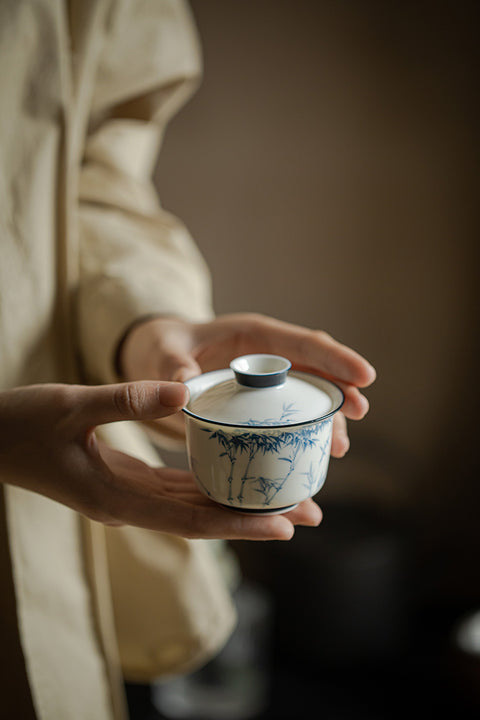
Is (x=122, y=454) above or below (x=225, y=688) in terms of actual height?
above

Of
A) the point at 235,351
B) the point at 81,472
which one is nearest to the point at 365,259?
the point at 235,351

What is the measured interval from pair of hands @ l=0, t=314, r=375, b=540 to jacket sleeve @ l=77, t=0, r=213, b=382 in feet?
0.44

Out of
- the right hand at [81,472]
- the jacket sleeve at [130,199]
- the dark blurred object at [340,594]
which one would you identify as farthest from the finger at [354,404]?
the dark blurred object at [340,594]

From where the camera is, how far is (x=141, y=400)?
42cm

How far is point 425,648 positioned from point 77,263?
56.1 inches

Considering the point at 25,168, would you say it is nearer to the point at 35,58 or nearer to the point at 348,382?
the point at 35,58

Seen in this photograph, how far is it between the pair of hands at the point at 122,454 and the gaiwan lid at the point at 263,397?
0.03m

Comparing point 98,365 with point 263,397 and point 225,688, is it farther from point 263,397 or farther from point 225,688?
point 225,688

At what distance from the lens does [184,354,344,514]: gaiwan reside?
0.47 m

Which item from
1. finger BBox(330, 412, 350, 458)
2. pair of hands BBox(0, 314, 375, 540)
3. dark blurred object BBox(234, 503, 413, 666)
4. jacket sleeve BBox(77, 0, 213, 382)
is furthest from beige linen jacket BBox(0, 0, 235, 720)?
dark blurred object BBox(234, 503, 413, 666)

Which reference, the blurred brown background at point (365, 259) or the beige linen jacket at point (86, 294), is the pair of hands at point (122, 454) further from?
the blurred brown background at point (365, 259)

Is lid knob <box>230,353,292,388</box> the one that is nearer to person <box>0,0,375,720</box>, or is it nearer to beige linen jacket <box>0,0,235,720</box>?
person <box>0,0,375,720</box>

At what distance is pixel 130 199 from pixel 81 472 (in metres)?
0.48

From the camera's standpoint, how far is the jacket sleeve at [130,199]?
70 centimetres
